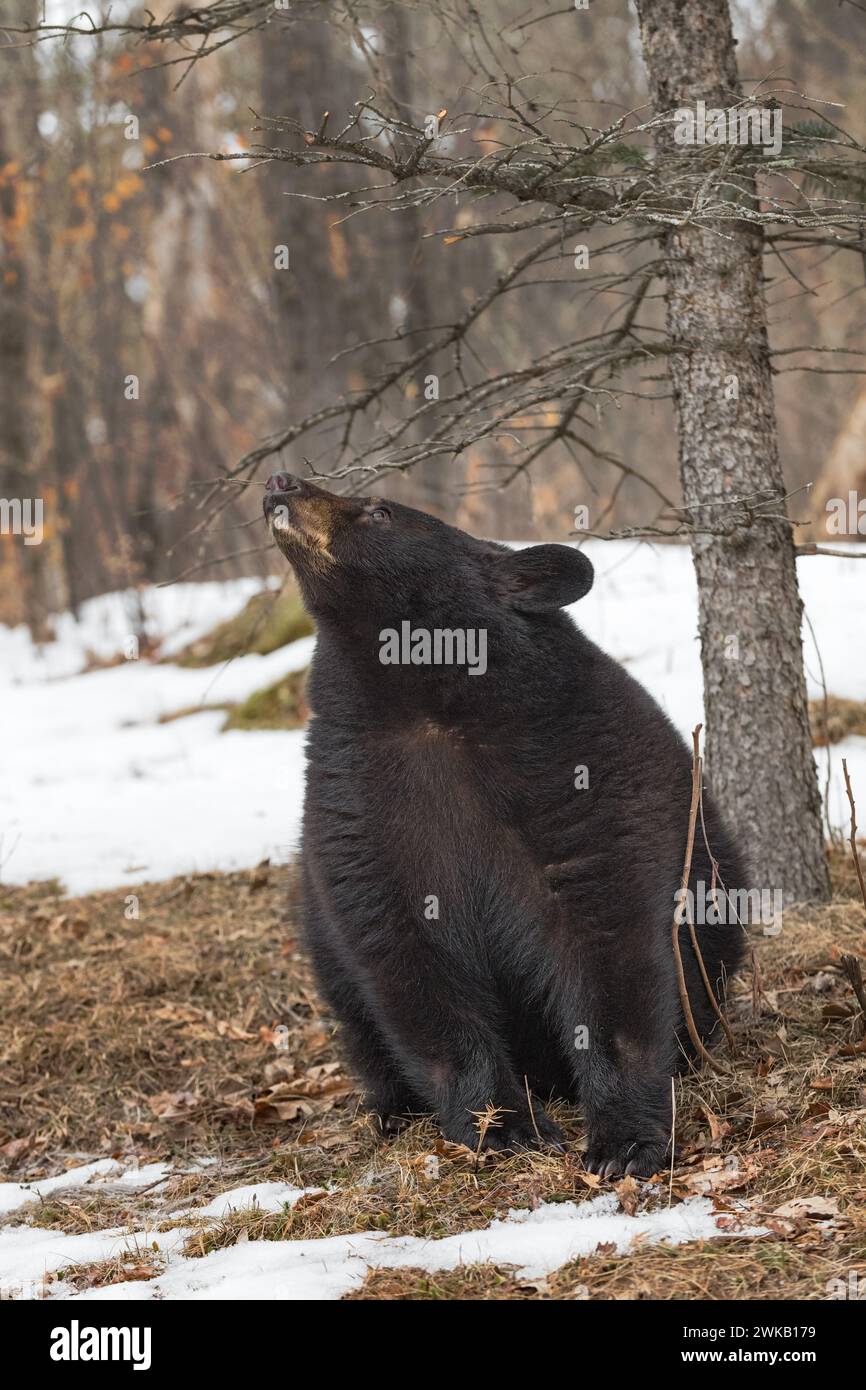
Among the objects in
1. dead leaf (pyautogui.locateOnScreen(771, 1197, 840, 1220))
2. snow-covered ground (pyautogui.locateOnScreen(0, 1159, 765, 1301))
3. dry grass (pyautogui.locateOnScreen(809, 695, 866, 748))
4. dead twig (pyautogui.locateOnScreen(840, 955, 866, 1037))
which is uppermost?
dry grass (pyautogui.locateOnScreen(809, 695, 866, 748))

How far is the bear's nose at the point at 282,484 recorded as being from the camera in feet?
12.8

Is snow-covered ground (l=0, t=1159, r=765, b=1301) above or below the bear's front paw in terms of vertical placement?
below

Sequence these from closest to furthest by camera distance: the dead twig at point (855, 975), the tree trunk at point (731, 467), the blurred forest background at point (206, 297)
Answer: the dead twig at point (855, 975) → the tree trunk at point (731, 467) → the blurred forest background at point (206, 297)

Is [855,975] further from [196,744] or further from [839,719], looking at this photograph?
[196,744]

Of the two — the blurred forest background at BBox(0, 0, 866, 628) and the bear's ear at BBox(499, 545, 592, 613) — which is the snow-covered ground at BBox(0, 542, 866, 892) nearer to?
the bear's ear at BBox(499, 545, 592, 613)

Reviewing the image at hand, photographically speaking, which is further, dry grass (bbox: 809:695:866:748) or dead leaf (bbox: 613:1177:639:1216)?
dry grass (bbox: 809:695:866:748)

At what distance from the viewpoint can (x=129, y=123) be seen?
7.17 m

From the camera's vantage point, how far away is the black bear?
364 centimetres

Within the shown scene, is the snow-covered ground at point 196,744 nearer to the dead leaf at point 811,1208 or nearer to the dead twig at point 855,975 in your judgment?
the dead twig at point 855,975

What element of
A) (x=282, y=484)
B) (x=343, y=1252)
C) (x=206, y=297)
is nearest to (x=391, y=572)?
(x=282, y=484)

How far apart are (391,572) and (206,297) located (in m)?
16.4

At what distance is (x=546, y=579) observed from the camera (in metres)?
3.96

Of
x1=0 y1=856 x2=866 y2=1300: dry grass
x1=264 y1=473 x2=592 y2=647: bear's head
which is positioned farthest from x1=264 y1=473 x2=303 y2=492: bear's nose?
x1=0 y1=856 x2=866 y2=1300: dry grass

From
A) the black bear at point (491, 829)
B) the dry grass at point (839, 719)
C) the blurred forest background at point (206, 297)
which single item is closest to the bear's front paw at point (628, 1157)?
the black bear at point (491, 829)
